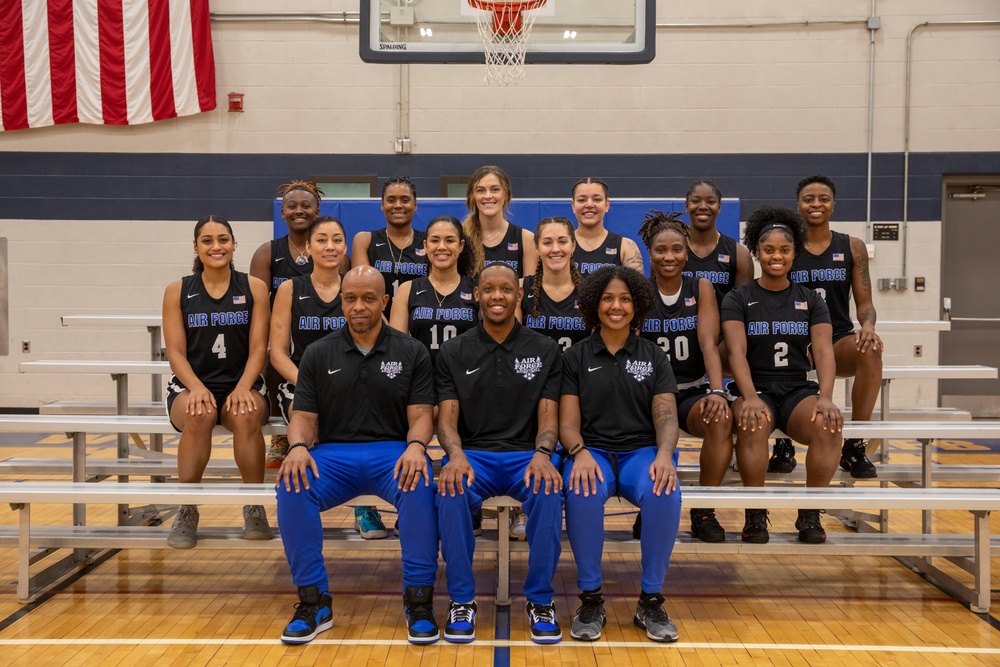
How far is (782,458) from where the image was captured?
4422 millimetres

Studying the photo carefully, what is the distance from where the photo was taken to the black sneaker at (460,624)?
3.39 metres

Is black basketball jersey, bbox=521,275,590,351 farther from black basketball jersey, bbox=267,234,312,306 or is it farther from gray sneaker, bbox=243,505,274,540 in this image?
gray sneaker, bbox=243,505,274,540

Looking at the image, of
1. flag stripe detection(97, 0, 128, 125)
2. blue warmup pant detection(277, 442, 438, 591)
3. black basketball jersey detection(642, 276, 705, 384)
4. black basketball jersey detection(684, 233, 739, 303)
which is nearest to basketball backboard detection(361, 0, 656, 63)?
black basketball jersey detection(684, 233, 739, 303)

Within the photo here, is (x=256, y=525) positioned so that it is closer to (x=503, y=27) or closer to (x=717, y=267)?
(x=717, y=267)

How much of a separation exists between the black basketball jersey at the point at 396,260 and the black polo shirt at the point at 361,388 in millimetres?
887

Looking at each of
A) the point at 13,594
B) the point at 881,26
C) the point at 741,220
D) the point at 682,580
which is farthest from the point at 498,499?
the point at 881,26

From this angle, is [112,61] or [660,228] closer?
[660,228]

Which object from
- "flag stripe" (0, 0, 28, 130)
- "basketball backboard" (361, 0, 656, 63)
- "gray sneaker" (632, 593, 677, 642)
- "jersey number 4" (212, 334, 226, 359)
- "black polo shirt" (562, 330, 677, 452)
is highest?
"flag stripe" (0, 0, 28, 130)

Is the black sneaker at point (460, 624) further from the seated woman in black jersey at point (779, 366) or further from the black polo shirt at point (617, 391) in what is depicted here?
the seated woman in black jersey at point (779, 366)

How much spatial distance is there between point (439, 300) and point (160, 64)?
6230 millimetres

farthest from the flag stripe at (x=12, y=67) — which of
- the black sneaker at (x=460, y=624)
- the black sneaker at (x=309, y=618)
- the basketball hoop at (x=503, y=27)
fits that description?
the black sneaker at (x=460, y=624)

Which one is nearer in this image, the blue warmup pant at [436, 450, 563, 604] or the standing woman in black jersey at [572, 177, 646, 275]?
the blue warmup pant at [436, 450, 563, 604]

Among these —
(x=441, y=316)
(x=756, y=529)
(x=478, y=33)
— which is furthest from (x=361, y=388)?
(x=478, y=33)

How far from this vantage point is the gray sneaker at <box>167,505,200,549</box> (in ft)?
12.7
